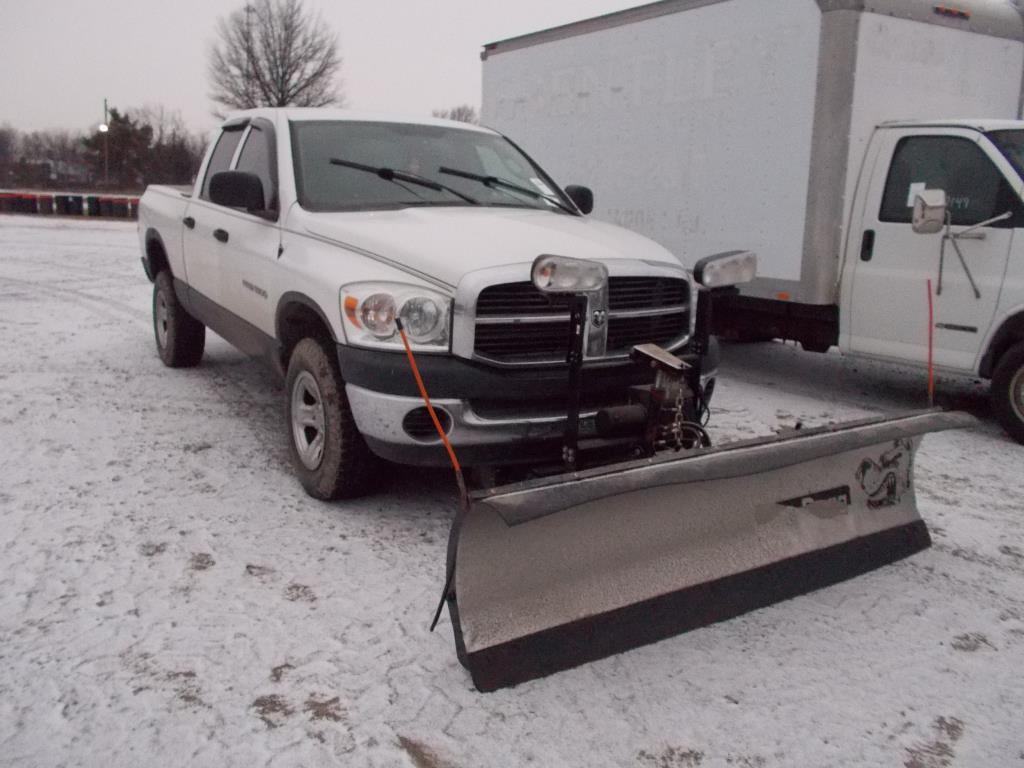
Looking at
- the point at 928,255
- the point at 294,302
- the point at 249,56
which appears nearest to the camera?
the point at 294,302

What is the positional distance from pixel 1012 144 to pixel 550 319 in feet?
12.9

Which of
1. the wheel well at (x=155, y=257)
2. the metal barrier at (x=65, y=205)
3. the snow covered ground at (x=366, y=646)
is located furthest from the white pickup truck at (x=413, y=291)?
the metal barrier at (x=65, y=205)

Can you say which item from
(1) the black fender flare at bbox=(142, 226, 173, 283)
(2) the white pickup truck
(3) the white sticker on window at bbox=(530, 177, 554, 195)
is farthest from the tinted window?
(1) the black fender flare at bbox=(142, 226, 173, 283)

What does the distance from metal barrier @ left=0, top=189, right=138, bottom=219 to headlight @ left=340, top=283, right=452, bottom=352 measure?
3112 cm

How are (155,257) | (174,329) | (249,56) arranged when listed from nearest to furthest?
(174,329), (155,257), (249,56)

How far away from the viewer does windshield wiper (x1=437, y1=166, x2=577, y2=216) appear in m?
5.16

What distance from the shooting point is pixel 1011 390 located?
5.84 m

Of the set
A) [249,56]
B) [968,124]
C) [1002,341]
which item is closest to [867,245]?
[968,124]

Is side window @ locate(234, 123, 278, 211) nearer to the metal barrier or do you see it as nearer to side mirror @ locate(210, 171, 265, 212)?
side mirror @ locate(210, 171, 265, 212)

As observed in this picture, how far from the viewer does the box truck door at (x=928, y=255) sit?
5.89 meters

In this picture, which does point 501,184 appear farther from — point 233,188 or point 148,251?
point 148,251

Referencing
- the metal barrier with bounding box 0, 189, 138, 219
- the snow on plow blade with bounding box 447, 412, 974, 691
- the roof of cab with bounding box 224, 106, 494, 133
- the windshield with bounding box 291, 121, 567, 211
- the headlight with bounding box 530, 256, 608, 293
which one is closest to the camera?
the snow on plow blade with bounding box 447, 412, 974, 691

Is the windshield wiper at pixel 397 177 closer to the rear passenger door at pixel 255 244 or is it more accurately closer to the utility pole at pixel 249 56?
the rear passenger door at pixel 255 244

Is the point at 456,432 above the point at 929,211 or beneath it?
beneath
